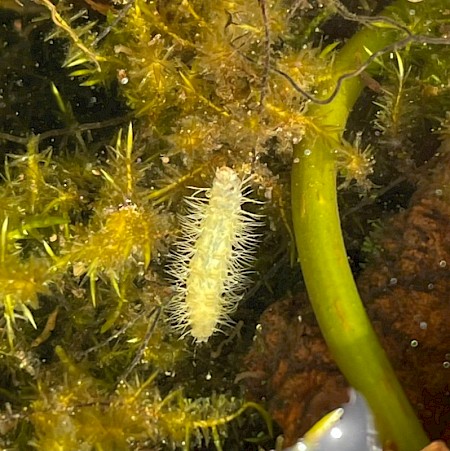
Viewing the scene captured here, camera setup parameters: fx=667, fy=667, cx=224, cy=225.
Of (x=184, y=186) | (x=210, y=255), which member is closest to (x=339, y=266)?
(x=210, y=255)

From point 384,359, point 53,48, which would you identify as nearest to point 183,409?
point 384,359

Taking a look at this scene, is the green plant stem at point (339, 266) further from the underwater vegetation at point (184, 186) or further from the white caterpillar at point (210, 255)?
the white caterpillar at point (210, 255)

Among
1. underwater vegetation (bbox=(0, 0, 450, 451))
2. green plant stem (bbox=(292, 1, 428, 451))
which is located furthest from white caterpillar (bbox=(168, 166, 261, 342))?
green plant stem (bbox=(292, 1, 428, 451))

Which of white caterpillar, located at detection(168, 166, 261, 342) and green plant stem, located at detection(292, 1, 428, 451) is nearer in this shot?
green plant stem, located at detection(292, 1, 428, 451)

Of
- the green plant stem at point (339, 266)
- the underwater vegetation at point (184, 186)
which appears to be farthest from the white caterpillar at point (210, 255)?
the green plant stem at point (339, 266)

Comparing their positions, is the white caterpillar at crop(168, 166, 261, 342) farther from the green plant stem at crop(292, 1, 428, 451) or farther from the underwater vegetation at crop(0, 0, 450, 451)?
the green plant stem at crop(292, 1, 428, 451)

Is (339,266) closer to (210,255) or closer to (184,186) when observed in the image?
(210,255)
